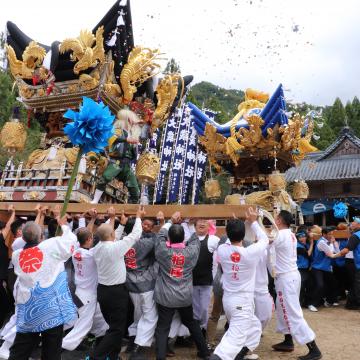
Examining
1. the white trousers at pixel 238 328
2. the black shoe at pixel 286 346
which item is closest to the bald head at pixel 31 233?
the white trousers at pixel 238 328

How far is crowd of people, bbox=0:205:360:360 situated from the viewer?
11.6ft

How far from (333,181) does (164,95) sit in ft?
54.2

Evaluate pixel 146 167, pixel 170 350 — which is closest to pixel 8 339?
pixel 170 350

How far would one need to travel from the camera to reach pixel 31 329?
11.3 feet

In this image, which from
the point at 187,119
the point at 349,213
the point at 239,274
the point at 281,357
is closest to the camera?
the point at 239,274

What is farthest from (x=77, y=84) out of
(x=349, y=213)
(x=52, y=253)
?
(x=349, y=213)

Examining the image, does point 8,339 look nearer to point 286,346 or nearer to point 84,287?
point 84,287

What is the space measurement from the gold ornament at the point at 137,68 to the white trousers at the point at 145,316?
5.99 metres

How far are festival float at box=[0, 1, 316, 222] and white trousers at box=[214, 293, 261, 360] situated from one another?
148 inches

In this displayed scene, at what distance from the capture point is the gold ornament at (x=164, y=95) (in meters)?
10.2

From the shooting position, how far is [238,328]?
418cm

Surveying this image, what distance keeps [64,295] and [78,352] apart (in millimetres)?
1911

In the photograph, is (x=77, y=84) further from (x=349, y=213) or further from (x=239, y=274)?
(x=349, y=213)

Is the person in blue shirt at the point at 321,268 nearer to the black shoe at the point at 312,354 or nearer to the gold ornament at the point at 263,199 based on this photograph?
the gold ornament at the point at 263,199
